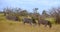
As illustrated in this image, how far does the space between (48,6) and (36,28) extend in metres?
0.34

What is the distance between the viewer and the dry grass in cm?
134

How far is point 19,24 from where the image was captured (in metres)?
1.38

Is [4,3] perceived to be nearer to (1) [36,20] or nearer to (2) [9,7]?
(2) [9,7]

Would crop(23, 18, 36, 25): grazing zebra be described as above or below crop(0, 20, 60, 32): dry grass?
above

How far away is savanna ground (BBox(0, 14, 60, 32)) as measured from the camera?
1341 mm

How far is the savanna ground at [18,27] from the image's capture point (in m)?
1.34

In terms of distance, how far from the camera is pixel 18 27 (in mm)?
1374

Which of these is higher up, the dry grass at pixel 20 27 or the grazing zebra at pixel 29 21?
the grazing zebra at pixel 29 21

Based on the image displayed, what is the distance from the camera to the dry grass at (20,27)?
1.34m

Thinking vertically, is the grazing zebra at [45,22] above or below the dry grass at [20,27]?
above

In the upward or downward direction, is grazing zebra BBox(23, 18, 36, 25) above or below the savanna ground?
above

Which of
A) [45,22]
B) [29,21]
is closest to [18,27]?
[29,21]

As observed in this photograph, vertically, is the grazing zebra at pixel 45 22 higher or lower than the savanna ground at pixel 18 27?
higher

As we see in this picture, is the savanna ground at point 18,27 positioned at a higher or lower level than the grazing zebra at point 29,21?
lower
